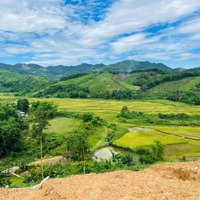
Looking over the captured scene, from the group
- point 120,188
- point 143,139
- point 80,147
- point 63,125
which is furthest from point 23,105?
point 120,188

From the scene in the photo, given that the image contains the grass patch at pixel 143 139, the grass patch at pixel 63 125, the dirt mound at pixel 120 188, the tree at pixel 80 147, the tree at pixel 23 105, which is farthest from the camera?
the tree at pixel 23 105

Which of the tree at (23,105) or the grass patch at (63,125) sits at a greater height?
the tree at (23,105)

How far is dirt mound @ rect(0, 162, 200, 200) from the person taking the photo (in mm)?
17234

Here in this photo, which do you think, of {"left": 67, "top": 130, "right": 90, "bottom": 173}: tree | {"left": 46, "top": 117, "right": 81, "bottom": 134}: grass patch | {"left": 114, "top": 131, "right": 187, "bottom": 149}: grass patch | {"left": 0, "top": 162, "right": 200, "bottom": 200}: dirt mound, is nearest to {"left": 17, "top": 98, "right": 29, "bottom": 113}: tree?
{"left": 46, "top": 117, "right": 81, "bottom": 134}: grass patch

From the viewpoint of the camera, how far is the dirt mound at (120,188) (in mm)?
17234

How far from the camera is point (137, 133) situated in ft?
279

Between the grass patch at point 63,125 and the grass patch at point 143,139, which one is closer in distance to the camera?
the grass patch at point 143,139

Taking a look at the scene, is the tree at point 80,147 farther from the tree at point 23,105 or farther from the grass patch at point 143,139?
the tree at point 23,105

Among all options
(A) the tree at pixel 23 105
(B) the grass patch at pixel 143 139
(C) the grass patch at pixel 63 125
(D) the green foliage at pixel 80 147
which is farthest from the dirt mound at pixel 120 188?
(A) the tree at pixel 23 105

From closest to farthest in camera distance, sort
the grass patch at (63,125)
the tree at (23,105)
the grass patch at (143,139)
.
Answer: the grass patch at (143,139) < the grass patch at (63,125) < the tree at (23,105)

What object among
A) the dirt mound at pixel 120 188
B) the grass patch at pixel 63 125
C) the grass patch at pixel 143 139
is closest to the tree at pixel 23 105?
the grass patch at pixel 63 125

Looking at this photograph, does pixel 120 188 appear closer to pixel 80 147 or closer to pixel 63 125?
pixel 80 147

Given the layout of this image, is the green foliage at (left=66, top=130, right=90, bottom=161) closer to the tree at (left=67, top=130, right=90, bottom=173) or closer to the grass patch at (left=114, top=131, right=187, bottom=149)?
the tree at (left=67, top=130, right=90, bottom=173)

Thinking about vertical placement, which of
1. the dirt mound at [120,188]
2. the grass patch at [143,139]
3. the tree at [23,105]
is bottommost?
the grass patch at [143,139]
